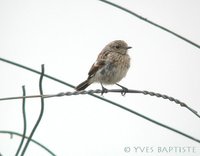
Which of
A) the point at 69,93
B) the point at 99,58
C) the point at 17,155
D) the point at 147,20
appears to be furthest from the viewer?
the point at 99,58

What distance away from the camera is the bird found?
6031mm

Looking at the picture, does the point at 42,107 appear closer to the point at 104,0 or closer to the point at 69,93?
the point at 69,93

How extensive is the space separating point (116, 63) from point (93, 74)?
29 centimetres

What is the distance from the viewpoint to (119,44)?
6566 millimetres

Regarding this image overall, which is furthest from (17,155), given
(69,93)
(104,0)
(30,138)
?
(104,0)

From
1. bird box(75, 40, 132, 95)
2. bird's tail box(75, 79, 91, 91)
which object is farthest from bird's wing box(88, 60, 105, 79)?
bird's tail box(75, 79, 91, 91)

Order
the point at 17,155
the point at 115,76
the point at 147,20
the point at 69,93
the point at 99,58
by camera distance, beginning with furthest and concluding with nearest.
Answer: the point at 99,58, the point at 115,76, the point at 147,20, the point at 69,93, the point at 17,155

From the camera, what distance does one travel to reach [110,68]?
6.12 m

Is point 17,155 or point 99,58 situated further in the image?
point 99,58

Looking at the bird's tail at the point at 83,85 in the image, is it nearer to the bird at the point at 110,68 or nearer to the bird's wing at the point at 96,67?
the bird at the point at 110,68

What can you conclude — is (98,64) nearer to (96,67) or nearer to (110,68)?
(96,67)

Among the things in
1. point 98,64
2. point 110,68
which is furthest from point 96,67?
point 110,68

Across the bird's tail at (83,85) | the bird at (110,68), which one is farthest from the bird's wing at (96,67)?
the bird's tail at (83,85)

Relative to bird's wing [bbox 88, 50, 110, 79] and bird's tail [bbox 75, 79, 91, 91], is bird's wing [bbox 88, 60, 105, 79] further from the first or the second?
bird's tail [bbox 75, 79, 91, 91]
